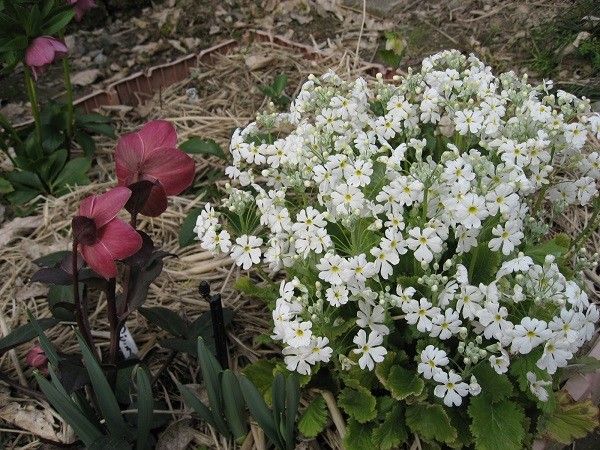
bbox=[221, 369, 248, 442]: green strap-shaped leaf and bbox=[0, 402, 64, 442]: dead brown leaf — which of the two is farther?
bbox=[0, 402, 64, 442]: dead brown leaf

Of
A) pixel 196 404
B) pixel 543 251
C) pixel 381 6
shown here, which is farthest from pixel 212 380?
pixel 381 6

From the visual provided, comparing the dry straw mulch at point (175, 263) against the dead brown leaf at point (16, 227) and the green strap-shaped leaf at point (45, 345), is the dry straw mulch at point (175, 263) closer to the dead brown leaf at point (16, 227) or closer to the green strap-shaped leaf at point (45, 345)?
the dead brown leaf at point (16, 227)

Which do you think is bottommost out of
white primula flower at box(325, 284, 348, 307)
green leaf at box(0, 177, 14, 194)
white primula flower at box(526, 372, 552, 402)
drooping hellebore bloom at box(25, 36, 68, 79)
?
green leaf at box(0, 177, 14, 194)

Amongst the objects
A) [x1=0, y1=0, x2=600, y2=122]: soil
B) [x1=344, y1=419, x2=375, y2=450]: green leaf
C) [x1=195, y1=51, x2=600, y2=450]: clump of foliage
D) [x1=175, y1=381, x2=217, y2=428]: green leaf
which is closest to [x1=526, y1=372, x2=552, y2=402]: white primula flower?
[x1=195, y1=51, x2=600, y2=450]: clump of foliage

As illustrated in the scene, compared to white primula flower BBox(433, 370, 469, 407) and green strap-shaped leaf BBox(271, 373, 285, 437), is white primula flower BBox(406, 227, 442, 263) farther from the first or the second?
green strap-shaped leaf BBox(271, 373, 285, 437)

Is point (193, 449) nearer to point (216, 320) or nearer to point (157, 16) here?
point (216, 320)

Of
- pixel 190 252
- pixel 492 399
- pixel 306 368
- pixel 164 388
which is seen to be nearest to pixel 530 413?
pixel 492 399

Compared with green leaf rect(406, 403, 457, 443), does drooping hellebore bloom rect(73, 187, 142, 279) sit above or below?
above

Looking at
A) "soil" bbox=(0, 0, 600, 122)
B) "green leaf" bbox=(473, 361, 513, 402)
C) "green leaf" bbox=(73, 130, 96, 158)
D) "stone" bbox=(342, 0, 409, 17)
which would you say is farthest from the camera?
"stone" bbox=(342, 0, 409, 17)
